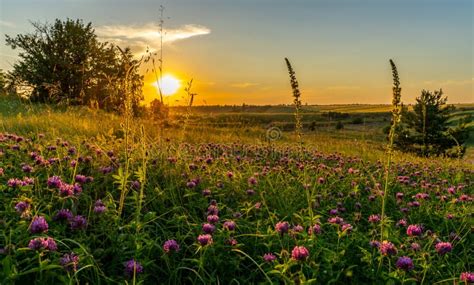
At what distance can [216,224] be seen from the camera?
3.33 metres

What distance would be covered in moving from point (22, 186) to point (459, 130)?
26.9 meters

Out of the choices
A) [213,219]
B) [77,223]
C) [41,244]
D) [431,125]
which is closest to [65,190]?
[77,223]

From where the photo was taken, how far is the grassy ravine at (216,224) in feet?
Answer: 8.50

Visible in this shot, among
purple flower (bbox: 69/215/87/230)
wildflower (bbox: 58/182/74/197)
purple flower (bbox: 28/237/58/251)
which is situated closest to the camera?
purple flower (bbox: 28/237/58/251)

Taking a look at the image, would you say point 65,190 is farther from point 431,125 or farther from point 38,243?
point 431,125

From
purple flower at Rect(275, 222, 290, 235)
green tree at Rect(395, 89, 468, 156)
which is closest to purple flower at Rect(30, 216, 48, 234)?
purple flower at Rect(275, 222, 290, 235)

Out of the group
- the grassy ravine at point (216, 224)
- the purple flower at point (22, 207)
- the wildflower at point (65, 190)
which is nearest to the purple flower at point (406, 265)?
the grassy ravine at point (216, 224)

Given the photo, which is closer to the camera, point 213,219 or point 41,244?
point 41,244

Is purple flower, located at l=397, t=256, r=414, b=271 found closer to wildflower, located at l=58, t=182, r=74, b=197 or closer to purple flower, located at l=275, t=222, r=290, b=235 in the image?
purple flower, located at l=275, t=222, r=290, b=235

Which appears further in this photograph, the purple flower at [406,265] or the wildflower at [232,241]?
the wildflower at [232,241]

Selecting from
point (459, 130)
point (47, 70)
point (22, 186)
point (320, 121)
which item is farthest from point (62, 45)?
point (320, 121)

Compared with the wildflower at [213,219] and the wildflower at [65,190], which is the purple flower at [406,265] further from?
the wildflower at [65,190]

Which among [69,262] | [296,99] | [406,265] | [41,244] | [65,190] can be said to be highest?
[296,99]

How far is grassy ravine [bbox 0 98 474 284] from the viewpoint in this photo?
259cm
